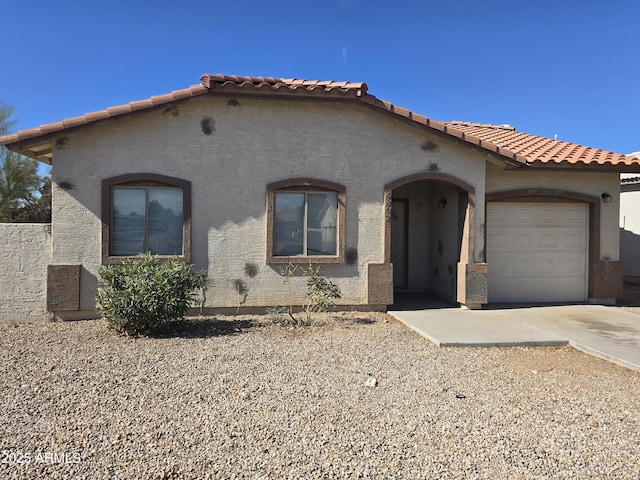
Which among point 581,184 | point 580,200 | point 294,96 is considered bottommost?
point 580,200

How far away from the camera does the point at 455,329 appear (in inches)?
305

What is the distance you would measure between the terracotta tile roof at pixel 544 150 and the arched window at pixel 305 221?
3422mm

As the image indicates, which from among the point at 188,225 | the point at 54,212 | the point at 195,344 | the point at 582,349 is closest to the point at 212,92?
the point at 188,225

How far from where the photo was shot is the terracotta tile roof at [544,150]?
9844mm

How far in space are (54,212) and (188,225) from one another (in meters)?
2.39

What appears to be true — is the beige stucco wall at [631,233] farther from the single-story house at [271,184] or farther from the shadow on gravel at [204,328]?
the shadow on gravel at [204,328]

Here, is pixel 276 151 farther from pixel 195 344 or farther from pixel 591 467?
pixel 591 467

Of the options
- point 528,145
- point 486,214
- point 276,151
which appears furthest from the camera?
point 528,145

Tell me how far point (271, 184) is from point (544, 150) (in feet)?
21.7

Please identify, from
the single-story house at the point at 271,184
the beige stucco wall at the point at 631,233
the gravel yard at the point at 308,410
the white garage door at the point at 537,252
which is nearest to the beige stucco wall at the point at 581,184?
the single-story house at the point at 271,184

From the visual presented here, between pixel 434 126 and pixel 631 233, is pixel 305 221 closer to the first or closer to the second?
pixel 434 126

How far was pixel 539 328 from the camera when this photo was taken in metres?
7.91

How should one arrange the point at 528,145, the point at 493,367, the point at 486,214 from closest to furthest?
the point at 493,367
the point at 486,214
the point at 528,145

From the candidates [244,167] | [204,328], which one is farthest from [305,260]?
[204,328]
